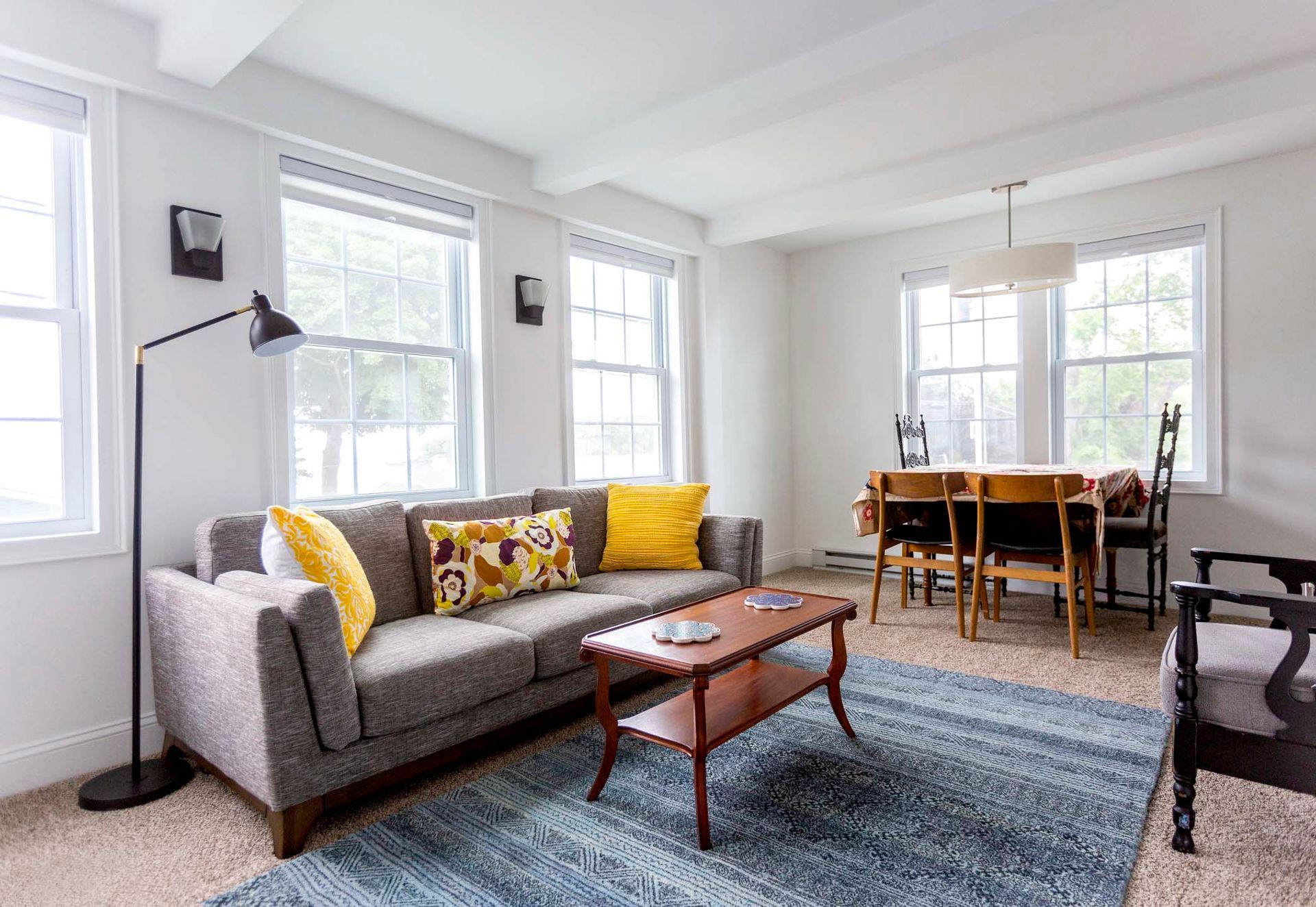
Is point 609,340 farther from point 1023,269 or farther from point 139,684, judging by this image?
point 139,684

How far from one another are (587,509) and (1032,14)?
2644mm

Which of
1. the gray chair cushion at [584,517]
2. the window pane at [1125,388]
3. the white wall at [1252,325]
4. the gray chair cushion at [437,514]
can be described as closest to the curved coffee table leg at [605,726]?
the gray chair cushion at [437,514]

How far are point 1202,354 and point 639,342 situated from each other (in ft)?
10.9

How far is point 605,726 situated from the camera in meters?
2.20

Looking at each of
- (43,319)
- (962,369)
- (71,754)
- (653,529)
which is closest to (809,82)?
(653,529)

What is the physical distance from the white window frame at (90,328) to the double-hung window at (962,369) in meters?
4.62

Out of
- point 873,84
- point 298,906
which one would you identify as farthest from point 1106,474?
point 298,906

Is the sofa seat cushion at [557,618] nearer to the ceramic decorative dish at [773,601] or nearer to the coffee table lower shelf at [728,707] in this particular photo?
the coffee table lower shelf at [728,707]

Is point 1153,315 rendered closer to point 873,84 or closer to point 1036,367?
point 1036,367

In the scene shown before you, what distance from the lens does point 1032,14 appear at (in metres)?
2.43

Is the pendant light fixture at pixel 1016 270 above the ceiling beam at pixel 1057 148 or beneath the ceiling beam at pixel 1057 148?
beneath

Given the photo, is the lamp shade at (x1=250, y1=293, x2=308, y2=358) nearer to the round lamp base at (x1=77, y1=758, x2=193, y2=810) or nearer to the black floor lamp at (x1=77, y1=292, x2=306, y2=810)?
the black floor lamp at (x1=77, y1=292, x2=306, y2=810)

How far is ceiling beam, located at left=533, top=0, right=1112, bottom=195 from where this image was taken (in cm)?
250

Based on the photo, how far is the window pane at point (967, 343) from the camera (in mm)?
5254
